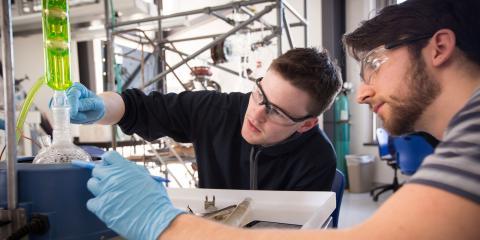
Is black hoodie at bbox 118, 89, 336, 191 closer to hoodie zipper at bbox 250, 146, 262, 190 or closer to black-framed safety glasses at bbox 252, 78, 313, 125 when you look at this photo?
hoodie zipper at bbox 250, 146, 262, 190

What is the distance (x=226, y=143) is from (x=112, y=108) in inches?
17.4

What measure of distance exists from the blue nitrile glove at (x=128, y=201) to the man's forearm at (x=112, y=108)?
0.57m

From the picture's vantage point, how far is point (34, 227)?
0.50 metres

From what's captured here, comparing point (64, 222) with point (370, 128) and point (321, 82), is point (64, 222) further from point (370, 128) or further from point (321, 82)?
point (370, 128)

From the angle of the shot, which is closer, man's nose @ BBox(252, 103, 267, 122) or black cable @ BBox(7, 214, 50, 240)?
black cable @ BBox(7, 214, 50, 240)

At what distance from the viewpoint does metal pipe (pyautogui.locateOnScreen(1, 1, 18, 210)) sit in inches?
19.1

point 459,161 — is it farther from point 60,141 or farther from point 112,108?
point 112,108

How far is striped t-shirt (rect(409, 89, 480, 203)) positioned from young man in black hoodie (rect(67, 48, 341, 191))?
67 cm

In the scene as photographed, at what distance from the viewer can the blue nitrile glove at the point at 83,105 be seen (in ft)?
3.10

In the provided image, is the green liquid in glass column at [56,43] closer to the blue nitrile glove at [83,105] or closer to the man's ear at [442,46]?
the blue nitrile glove at [83,105]

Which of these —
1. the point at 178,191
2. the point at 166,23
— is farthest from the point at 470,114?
the point at 166,23

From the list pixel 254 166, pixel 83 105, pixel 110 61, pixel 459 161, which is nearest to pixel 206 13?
pixel 110 61

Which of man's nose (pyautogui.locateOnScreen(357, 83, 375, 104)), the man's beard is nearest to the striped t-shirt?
the man's beard

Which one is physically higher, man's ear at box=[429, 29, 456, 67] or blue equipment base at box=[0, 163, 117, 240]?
man's ear at box=[429, 29, 456, 67]
